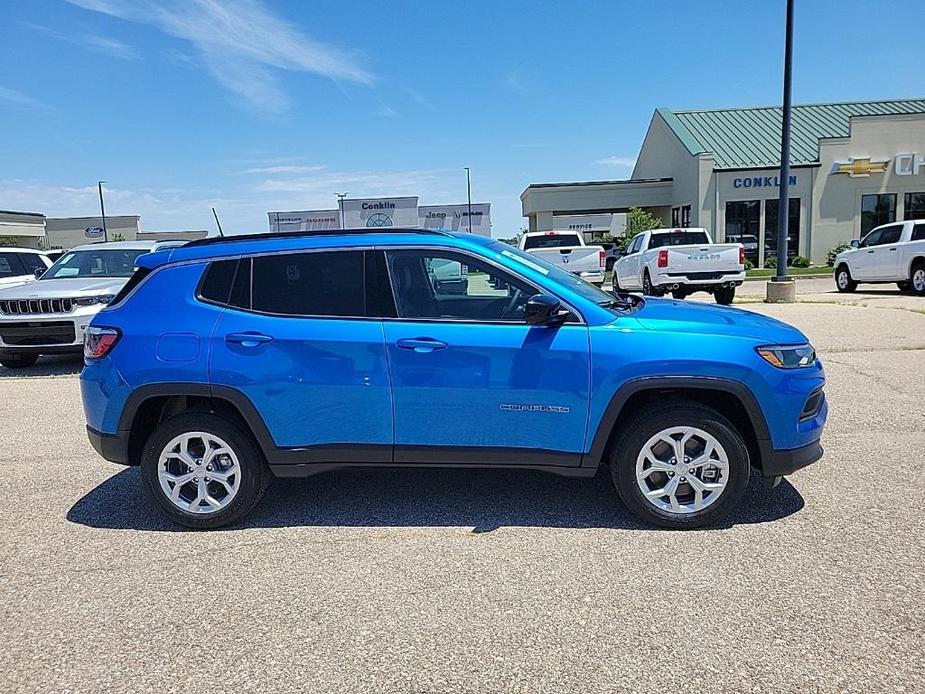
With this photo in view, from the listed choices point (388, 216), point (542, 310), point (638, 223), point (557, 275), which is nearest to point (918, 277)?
point (557, 275)

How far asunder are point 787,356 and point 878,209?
35.3 m

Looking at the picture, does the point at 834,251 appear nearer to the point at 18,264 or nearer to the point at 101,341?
the point at 18,264

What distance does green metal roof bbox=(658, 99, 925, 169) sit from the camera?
113 feet

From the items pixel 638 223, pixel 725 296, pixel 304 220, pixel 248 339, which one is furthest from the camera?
pixel 304 220

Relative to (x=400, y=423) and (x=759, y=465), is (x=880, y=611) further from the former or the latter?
(x=400, y=423)

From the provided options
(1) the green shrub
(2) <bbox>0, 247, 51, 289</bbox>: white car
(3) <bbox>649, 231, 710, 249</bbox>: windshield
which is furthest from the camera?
(1) the green shrub

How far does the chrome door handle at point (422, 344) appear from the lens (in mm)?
3934

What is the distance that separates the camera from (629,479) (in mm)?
3949

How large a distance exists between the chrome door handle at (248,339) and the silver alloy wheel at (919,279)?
17795mm

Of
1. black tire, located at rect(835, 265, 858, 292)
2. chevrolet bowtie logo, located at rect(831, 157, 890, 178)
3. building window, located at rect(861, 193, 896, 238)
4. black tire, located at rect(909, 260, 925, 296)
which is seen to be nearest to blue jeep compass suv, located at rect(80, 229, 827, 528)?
black tire, located at rect(909, 260, 925, 296)

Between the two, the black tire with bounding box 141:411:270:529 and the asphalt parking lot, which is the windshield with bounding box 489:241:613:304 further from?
the black tire with bounding box 141:411:270:529

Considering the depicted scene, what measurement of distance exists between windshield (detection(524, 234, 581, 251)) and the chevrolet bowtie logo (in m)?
19.5

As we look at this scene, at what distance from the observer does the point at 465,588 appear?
3.39 metres

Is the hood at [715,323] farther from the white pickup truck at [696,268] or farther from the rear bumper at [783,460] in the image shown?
the white pickup truck at [696,268]
